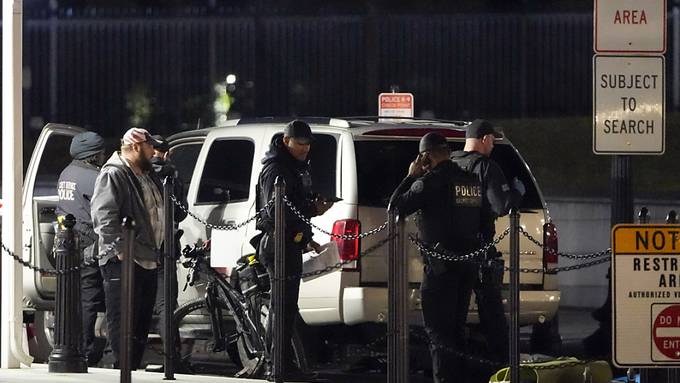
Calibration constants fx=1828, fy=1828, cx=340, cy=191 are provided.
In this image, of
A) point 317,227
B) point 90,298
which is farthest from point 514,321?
point 90,298

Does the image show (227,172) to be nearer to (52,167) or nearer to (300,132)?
(300,132)

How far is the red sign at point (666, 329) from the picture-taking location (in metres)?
9.16

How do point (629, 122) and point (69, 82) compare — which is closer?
point (629, 122)

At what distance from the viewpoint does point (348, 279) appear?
41.9ft

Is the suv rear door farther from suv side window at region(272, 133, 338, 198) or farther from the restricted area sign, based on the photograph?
the restricted area sign

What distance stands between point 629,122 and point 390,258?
6.26 ft

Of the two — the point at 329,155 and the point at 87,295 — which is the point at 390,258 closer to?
the point at 329,155

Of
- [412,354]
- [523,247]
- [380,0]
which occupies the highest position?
[380,0]

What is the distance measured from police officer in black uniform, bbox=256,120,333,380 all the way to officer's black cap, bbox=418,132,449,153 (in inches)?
30.4

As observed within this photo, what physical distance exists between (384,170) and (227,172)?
141 centimetres

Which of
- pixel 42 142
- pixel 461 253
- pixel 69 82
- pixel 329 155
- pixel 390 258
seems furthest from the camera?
pixel 69 82

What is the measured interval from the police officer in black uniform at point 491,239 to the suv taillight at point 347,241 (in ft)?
2.76

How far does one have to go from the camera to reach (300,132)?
40.8 ft

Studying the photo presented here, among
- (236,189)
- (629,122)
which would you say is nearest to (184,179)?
(236,189)
